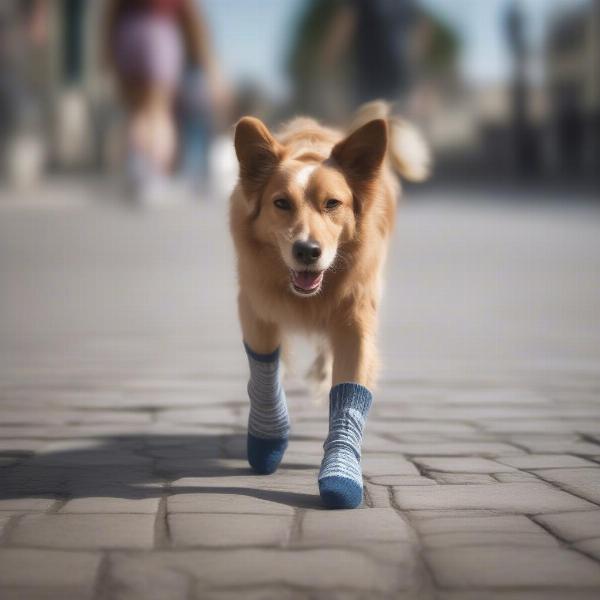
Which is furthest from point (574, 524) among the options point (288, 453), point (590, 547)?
point (288, 453)

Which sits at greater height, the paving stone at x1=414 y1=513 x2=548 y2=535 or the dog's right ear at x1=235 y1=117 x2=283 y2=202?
the dog's right ear at x1=235 y1=117 x2=283 y2=202

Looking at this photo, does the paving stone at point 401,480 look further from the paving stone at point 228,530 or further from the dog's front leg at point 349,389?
the paving stone at point 228,530

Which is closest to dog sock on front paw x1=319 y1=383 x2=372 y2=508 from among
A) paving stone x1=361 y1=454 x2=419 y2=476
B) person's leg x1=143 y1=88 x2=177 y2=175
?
paving stone x1=361 y1=454 x2=419 y2=476

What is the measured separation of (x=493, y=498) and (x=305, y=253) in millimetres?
1014

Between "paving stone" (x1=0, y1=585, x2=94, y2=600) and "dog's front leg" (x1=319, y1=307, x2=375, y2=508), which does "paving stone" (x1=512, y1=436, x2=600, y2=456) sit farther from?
"paving stone" (x1=0, y1=585, x2=94, y2=600)

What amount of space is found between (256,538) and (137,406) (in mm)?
2370

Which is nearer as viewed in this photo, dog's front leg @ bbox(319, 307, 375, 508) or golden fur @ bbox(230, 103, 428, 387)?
dog's front leg @ bbox(319, 307, 375, 508)

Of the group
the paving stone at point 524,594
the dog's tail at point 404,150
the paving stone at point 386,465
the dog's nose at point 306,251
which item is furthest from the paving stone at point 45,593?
the dog's tail at point 404,150

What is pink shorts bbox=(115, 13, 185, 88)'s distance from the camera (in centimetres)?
1210

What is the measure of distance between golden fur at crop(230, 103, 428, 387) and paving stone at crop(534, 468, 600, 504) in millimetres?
723

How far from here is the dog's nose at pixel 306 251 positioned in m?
4.03

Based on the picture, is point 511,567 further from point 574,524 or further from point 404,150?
point 404,150

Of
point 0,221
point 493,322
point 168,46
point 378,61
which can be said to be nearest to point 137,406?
point 493,322

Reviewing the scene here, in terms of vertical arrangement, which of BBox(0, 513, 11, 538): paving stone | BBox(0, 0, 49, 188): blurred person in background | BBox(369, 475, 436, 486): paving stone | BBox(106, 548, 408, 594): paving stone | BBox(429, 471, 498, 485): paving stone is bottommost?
BBox(106, 548, 408, 594): paving stone
